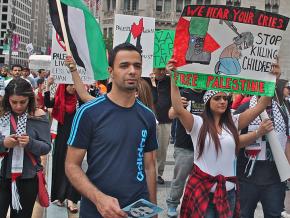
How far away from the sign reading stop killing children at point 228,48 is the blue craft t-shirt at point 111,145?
130 centimetres

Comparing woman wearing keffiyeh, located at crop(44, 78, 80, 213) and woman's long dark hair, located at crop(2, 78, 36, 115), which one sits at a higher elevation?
woman's long dark hair, located at crop(2, 78, 36, 115)

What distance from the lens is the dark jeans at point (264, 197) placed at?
16.0ft

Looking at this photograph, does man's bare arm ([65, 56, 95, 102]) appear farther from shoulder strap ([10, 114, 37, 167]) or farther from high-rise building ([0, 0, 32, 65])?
high-rise building ([0, 0, 32, 65])

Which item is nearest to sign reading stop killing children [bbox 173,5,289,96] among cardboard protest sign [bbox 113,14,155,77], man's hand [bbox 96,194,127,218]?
man's hand [bbox 96,194,127,218]

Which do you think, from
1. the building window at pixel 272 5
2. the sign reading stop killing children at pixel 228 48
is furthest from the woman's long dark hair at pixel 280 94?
the building window at pixel 272 5

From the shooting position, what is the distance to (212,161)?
14.1 ft

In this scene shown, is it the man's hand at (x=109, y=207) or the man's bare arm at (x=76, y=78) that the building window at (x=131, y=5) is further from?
the man's hand at (x=109, y=207)

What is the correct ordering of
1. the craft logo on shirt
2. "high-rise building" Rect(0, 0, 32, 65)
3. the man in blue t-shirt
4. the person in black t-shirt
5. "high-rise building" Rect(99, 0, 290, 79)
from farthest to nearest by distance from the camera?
"high-rise building" Rect(0, 0, 32, 65), "high-rise building" Rect(99, 0, 290, 79), the person in black t-shirt, the craft logo on shirt, the man in blue t-shirt

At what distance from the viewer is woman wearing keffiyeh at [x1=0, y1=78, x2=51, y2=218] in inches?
169

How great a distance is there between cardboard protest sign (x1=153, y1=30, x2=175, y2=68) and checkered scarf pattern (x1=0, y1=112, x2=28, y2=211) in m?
4.20

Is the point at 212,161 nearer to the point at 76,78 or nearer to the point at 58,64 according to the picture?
the point at 76,78

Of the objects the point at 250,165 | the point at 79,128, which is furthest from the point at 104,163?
the point at 250,165

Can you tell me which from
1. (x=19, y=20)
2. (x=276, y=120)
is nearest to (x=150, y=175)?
(x=276, y=120)

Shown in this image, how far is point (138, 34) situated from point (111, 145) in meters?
5.15
